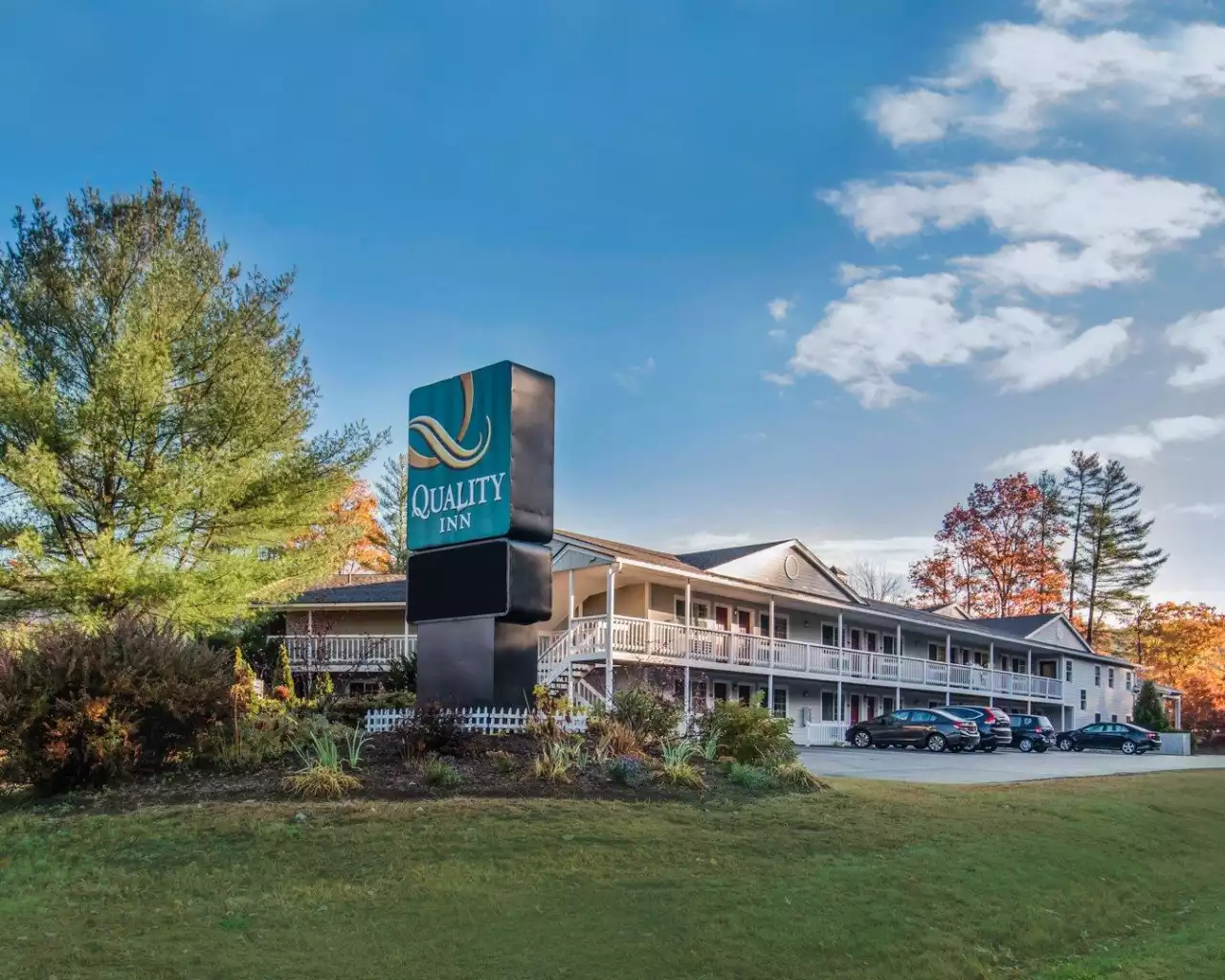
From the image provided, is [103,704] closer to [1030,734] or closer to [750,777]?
[750,777]

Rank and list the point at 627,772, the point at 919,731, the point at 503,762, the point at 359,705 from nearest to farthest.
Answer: the point at 627,772, the point at 503,762, the point at 359,705, the point at 919,731

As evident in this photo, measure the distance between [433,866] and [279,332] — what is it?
1889 centimetres

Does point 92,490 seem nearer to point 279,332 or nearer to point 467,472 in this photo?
point 279,332

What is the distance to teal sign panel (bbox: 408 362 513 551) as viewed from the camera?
1664 centimetres

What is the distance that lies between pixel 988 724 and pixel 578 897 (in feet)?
90.4

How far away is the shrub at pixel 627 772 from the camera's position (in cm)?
1302

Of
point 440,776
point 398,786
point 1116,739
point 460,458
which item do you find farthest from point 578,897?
point 1116,739

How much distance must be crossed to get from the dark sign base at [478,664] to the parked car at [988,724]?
20508 millimetres

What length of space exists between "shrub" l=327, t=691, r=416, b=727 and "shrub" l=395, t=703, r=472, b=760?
224cm

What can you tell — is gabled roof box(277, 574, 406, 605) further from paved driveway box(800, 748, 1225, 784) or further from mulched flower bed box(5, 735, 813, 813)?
mulched flower bed box(5, 735, 813, 813)

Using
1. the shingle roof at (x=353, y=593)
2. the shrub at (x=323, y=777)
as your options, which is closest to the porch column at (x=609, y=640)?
the shingle roof at (x=353, y=593)

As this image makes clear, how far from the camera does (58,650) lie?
1277 centimetres

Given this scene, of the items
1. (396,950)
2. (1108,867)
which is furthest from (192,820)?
(1108,867)

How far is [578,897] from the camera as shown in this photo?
9.16 metres
